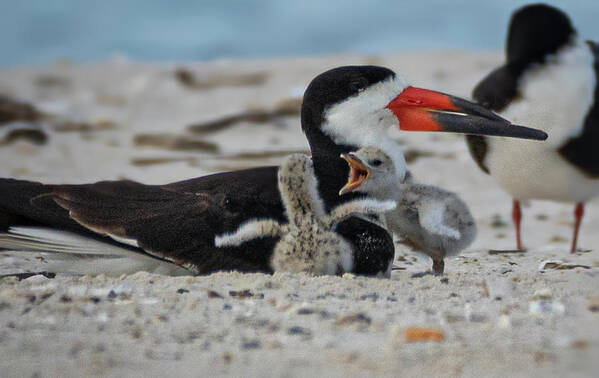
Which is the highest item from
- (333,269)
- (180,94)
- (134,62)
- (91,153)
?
(134,62)

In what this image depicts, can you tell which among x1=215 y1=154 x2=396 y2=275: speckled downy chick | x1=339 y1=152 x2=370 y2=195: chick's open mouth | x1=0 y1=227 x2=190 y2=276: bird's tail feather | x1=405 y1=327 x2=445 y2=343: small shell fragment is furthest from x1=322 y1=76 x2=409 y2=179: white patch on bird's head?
x1=405 y1=327 x2=445 y2=343: small shell fragment

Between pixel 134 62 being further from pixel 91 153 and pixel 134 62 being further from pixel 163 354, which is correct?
pixel 163 354

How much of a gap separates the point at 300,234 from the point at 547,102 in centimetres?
181

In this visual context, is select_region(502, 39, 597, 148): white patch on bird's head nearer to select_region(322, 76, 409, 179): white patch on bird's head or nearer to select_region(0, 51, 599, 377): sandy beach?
select_region(0, 51, 599, 377): sandy beach

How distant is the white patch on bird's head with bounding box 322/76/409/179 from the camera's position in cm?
307

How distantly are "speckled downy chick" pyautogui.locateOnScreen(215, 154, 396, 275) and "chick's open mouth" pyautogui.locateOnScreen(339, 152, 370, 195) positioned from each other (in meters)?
0.11

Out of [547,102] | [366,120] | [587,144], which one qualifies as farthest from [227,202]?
[587,144]

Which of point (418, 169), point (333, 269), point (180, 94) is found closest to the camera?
point (333, 269)

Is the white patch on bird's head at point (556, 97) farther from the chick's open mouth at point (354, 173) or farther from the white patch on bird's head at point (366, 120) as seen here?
the chick's open mouth at point (354, 173)

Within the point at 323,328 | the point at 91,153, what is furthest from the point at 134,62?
the point at 323,328

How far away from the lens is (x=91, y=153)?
6.97 metres

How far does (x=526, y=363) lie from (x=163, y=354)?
826mm

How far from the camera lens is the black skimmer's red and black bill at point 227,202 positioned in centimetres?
272

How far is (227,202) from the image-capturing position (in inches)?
107
